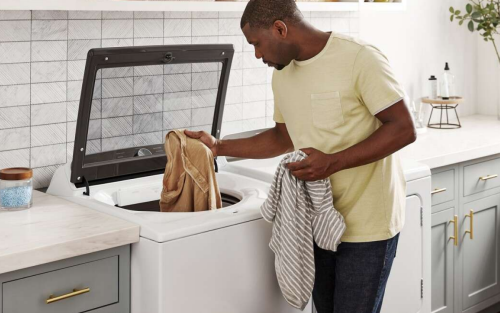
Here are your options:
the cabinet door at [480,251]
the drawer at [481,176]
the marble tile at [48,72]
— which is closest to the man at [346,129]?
the marble tile at [48,72]

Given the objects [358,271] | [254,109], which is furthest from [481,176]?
[358,271]

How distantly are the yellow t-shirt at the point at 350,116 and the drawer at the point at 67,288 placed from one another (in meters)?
0.66

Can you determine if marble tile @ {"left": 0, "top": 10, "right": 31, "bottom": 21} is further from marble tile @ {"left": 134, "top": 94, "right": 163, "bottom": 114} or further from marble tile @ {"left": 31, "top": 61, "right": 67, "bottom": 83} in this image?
marble tile @ {"left": 134, "top": 94, "right": 163, "bottom": 114}

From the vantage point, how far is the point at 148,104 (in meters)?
2.42

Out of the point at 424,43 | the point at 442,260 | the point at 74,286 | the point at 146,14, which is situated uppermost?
the point at 424,43

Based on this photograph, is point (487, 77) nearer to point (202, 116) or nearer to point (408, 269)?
point (408, 269)

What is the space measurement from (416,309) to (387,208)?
880 millimetres

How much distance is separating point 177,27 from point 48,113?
606 millimetres

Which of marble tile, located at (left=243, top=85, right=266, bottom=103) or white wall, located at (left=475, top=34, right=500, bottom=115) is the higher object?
white wall, located at (left=475, top=34, right=500, bottom=115)

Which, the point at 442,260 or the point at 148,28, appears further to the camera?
the point at 442,260

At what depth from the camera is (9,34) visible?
92.5 inches

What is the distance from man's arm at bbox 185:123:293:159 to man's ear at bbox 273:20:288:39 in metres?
0.44

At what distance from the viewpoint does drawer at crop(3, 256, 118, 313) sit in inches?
71.9

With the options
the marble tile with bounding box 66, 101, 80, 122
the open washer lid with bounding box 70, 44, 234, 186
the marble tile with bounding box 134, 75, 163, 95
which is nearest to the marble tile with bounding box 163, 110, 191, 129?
the open washer lid with bounding box 70, 44, 234, 186
